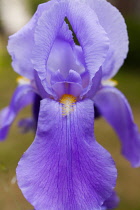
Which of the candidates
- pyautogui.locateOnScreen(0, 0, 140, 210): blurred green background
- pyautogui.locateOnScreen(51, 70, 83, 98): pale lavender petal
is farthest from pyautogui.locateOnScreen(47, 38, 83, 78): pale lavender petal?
pyautogui.locateOnScreen(0, 0, 140, 210): blurred green background

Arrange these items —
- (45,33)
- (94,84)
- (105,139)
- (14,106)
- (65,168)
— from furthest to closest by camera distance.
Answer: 1. (105,139)
2. (14,106)
3. (94,84)
4. (45,33)
5. (65,168)

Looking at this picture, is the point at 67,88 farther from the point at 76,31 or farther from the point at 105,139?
the point at 105,139

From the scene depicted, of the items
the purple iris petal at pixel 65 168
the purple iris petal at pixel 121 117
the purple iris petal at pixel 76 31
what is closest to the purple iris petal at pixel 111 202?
the purple iris petal at pixel 121 117

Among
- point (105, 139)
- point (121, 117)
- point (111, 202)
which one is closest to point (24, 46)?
point (121, 117)

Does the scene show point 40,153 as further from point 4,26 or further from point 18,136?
point 4,26

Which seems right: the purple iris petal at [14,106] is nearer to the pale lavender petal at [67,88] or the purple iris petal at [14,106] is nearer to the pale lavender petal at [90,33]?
the pale lavender petal at [67,88]

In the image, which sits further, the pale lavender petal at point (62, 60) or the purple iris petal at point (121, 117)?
the purple iris petal at point (121, 117)

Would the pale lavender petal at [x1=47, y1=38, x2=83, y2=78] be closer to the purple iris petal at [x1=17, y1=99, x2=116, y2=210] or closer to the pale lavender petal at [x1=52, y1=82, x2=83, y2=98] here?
the pale lavender petal at [x1=52, y1=82, x2=83, y2=98]

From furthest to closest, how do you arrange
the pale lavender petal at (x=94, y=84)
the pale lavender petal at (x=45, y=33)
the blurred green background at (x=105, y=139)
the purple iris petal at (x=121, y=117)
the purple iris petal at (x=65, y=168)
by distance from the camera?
the blurred green background at (x=105, y=139) → the purple iris petal at (x=121, y=117) → the pale lavender petal at (x=94, y=84) → the pale lavender petal at (x=45, y=33) → the purple iris petal at (x=65, y=168)
